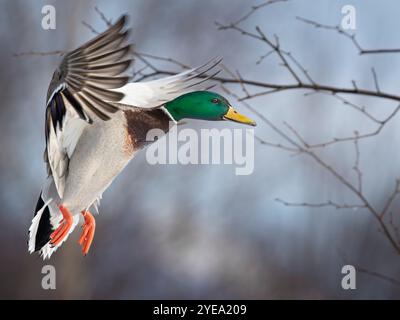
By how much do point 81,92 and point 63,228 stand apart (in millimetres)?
209

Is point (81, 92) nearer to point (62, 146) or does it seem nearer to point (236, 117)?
point (62, 146)

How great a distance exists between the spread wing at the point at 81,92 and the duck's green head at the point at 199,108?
0.16 meters

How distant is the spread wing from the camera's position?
0.85 m

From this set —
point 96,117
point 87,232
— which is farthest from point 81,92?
point 87,232

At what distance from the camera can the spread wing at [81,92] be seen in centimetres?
85

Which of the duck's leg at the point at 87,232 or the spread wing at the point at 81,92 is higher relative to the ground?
the spread wing at the point at 81,92

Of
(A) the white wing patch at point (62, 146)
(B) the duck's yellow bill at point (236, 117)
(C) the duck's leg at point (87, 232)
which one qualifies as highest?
(B) the duck's yellow bill at point (236, 117)

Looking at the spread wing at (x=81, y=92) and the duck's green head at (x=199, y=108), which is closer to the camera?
the spread wing at (x=81, y=92)

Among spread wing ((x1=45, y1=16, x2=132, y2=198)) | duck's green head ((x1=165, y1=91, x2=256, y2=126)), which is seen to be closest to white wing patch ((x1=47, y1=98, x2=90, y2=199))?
spread wing ((x1=45, y1=16, x2=132, y2=198))

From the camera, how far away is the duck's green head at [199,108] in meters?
1.06

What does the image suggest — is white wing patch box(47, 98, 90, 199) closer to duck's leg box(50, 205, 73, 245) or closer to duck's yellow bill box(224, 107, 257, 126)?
duck's leg box(50, 205, 73, 245)

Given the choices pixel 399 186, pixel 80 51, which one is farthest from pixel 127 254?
pixel 80 51

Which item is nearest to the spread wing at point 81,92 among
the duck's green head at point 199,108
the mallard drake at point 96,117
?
the mallard drake at point 96,117

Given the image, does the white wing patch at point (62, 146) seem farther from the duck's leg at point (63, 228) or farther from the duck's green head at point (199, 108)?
the duck's green head at point (199, 108)
